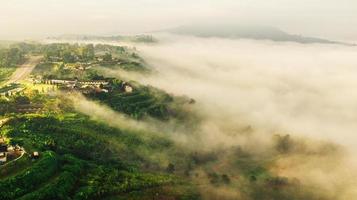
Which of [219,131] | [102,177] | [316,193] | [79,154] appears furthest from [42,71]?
[316,193]

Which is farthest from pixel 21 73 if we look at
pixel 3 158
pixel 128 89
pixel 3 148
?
pixel 3 158

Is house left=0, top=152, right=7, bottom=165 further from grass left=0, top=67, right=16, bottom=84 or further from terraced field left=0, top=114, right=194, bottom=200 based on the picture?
grass left=0, top=67, right=16, bottom=84

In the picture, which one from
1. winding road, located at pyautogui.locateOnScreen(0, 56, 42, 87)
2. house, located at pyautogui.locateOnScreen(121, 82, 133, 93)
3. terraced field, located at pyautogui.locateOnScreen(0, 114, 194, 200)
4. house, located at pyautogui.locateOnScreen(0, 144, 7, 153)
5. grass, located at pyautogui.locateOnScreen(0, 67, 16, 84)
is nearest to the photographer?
terraced field, located at pyautogui.locateOnScreen(0, 114, 194, 200)

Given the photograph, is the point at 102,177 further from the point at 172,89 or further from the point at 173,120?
the point at 172,89

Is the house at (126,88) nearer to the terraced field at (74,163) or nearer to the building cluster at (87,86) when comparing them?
the building cluster at (87,86)

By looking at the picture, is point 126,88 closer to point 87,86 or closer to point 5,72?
point 87,86

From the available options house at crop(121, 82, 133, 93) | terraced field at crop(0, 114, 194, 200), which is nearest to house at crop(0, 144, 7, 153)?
terraced field at crop(0, 114, 194, 200)

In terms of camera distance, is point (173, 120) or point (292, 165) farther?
point (173, 120)

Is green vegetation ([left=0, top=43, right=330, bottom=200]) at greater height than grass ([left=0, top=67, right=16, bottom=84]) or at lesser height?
lesser

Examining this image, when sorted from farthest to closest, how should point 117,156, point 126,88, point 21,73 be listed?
point 21,73
point 126,88
point 117,156

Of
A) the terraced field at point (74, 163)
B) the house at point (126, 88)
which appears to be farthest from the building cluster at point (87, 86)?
the terraced field at point (74, 163)

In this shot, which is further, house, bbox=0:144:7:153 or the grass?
the grass
